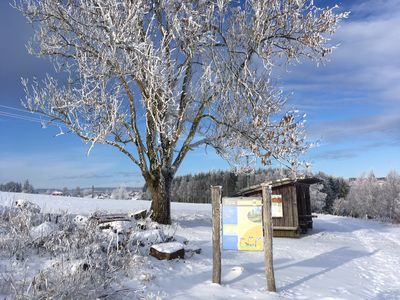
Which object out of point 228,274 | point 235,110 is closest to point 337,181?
point 235,110

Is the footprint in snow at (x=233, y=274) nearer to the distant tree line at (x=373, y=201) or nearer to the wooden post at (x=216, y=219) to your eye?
the wooden post at (x=216, y=219)

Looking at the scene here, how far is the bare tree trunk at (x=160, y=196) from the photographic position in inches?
596

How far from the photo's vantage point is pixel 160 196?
15234 mm

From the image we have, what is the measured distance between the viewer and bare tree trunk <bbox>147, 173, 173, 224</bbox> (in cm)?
1515

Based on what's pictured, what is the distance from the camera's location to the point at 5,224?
317 inches

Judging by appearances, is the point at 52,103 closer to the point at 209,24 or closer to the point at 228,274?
the point at 209,24

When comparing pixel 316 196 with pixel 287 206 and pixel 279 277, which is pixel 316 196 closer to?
pixel 287 206

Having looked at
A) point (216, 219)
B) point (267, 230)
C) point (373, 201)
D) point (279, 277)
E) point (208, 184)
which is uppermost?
point (208, 184)

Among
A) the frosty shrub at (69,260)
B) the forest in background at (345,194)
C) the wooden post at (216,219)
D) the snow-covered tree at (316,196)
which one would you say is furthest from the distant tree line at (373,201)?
the frosty shrub at (69,260)

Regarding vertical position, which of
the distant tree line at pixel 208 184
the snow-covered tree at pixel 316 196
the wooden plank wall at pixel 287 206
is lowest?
the wooden plank wall at pixel 287 206

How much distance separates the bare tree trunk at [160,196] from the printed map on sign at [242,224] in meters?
7.42

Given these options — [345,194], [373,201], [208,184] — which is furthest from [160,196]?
[208,184]

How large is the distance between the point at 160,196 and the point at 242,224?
7746 millimetres

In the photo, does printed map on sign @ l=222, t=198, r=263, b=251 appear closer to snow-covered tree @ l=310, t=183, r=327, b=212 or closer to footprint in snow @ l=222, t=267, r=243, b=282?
footprint in snow @ l=222, t=267, r=243, b=282
